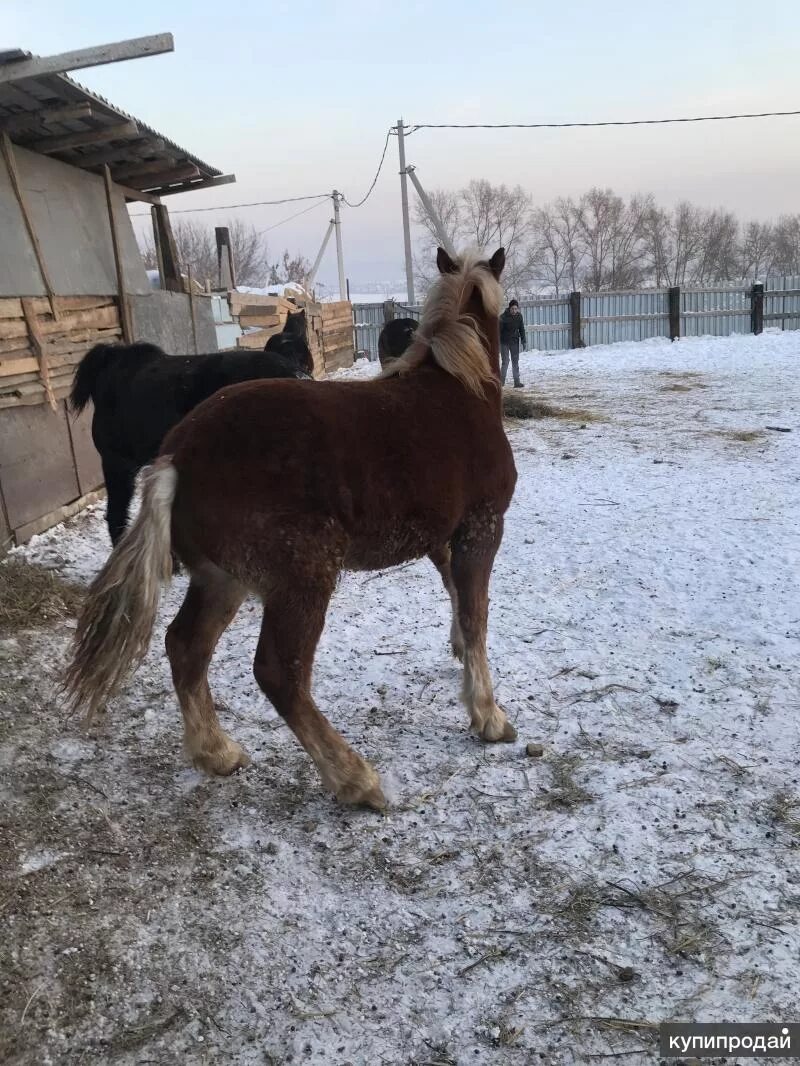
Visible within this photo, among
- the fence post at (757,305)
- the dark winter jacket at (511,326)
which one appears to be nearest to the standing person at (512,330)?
the dark winter jacket at (511,326)

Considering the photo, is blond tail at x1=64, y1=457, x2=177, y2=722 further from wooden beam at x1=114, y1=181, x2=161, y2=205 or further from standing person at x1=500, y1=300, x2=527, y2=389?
standing person at x1=500, y1=300, x2=527, y2=389

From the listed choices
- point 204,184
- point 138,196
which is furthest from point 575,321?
point 138,196

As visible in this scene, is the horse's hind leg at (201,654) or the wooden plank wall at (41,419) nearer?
the horse's hind leg at (201,654)

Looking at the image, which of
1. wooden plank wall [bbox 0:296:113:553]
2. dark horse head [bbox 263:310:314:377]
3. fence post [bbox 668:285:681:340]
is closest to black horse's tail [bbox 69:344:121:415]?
wooden plank wall [bbox 0:296:113:553]

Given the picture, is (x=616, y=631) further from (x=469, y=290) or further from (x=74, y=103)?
(x=74, y=103)

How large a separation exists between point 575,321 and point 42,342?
20.1 metres

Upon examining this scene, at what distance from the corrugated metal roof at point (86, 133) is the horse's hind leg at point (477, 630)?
4.70 m

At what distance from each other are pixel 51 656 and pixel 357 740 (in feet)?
6.30

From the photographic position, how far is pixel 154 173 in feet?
27.4

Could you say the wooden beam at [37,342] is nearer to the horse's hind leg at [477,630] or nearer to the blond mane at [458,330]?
the blond mane at [458,330]

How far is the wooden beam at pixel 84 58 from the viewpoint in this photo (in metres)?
4.79

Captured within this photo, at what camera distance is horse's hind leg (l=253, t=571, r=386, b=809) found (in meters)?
2.58

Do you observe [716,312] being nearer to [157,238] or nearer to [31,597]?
[157,238]

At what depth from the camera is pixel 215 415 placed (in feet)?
8.68
